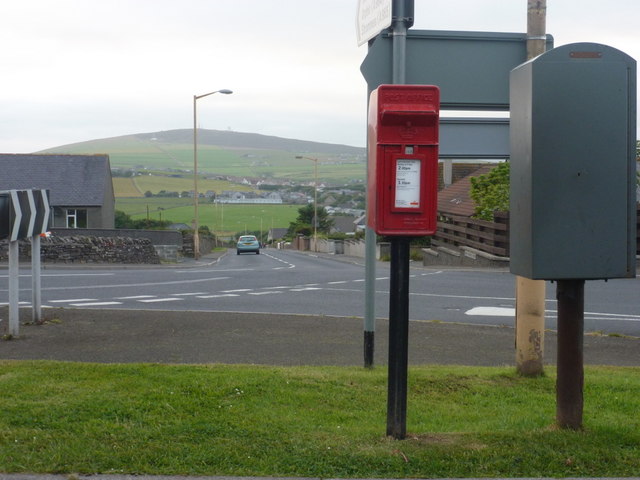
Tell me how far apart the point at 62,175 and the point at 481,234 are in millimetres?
34880

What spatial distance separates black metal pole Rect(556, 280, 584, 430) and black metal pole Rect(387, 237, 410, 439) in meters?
0.94

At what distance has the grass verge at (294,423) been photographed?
4.78 meters

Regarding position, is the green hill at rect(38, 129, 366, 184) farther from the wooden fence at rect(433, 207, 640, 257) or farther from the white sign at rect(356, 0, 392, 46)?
the white sign at rect(356, 0, 392, 46)

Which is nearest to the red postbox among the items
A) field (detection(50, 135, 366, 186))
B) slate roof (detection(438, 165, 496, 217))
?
slate roof (detection(438, 165, 496, 217))

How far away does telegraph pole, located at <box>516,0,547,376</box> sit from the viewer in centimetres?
730

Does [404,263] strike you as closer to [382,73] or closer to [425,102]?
[425,102]

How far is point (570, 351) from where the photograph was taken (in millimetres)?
5324

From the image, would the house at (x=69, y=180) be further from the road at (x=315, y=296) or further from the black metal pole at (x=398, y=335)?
the black metal pole at (x=398, y=335)

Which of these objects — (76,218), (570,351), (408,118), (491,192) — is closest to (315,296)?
(570,351)

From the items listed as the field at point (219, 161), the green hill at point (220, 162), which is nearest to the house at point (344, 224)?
the field at point (219, 161)

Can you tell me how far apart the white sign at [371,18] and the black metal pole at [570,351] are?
283cm

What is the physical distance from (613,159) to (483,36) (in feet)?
8.30

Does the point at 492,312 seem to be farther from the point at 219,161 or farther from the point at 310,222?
the point at 219,161

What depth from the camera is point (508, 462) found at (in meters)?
4.82
